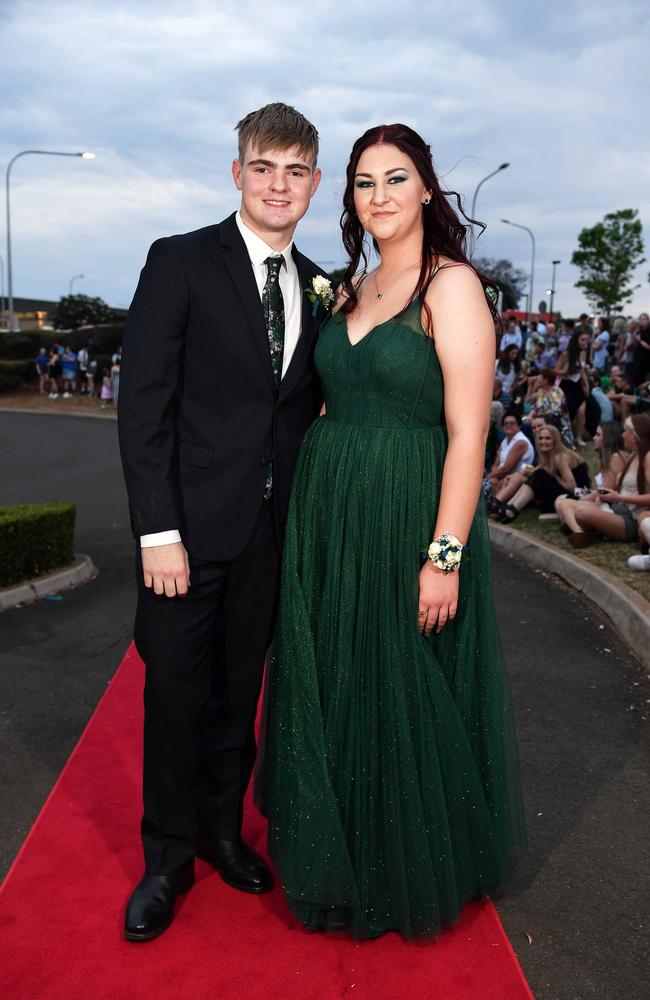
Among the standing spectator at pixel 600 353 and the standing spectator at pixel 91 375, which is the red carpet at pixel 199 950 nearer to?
the standing spectator at pixel 600 353

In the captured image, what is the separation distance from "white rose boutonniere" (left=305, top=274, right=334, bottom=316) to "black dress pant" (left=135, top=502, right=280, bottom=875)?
0.70 metres

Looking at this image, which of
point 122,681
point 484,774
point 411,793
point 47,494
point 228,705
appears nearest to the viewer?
point 411,793

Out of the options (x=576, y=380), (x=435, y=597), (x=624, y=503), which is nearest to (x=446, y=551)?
(x=435, y=597)

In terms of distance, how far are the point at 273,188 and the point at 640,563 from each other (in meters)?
5.24

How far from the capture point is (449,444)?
2.84 meters

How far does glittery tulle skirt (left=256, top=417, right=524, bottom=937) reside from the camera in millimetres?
2832

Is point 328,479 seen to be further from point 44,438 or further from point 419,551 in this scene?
point 44,438

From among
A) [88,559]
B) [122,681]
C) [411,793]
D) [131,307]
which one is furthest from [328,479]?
[88,559]

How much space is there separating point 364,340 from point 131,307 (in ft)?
2.29

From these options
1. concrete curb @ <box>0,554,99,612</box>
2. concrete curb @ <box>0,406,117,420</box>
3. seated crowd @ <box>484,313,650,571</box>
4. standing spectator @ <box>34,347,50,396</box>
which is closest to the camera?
concrete curb @ <box>0,554,99,612</box>

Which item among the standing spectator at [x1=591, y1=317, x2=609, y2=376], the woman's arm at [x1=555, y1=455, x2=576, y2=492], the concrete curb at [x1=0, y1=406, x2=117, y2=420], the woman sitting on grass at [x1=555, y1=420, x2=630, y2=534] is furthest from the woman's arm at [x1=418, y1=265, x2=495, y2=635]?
the concrete curb at [x1=0, y1=406, x2=117, y2=420]

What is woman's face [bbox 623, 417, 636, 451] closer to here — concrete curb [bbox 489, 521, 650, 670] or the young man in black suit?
concrete curb [bbox 489, 521, 650, 670]

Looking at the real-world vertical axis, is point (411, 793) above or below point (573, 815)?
above

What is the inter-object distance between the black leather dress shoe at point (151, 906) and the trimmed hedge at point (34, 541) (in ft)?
14.8
